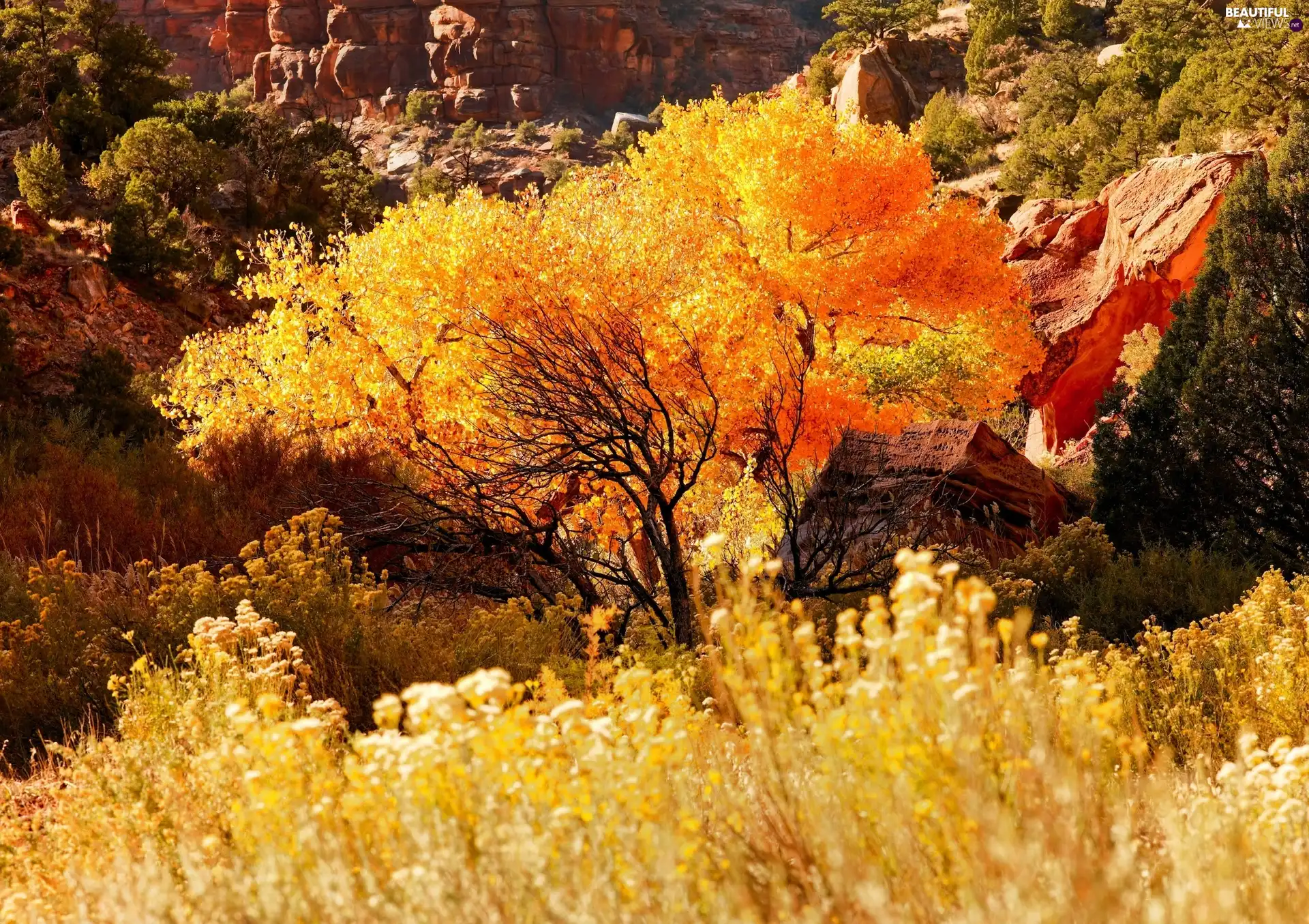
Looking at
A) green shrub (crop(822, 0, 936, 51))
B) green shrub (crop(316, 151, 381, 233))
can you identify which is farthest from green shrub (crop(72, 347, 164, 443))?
green shrub (crop(822, 0, 936, 51))

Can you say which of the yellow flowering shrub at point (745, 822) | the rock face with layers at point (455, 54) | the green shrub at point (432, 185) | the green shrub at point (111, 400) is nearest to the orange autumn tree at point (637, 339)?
the green shrub at point (111, 400)

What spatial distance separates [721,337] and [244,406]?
6364 millimetres

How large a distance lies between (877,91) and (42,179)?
32796mm

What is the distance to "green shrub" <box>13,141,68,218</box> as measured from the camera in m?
20.5

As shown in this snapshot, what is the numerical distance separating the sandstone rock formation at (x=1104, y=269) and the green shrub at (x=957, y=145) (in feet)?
59.3

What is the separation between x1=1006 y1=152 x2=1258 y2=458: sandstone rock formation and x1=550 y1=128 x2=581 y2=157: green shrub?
42.5 m

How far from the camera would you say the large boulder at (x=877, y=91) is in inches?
1692

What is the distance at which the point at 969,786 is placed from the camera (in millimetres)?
2031

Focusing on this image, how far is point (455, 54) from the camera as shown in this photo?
68.2 m

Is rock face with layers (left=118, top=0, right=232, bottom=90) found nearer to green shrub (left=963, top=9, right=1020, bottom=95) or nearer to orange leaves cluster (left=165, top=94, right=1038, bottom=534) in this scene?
green shrub (left=963, top=9, right=1020, bottom=95)

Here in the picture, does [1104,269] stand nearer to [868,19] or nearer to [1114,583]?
[1114,583]

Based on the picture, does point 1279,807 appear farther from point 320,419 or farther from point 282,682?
point 320,419

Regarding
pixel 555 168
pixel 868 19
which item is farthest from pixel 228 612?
pixel 555 168

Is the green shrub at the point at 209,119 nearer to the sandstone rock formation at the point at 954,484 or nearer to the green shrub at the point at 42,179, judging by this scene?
the green shrub at the point at 42,179
